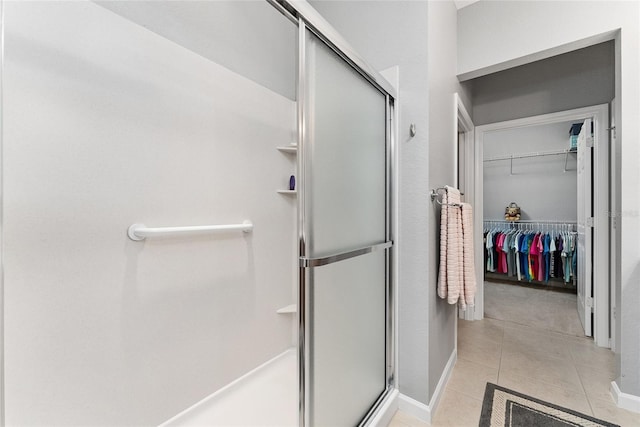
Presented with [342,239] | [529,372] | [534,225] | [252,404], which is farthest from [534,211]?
[252,404]

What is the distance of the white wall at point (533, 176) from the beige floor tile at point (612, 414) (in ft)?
11.3

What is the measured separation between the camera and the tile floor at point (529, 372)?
5.46ft

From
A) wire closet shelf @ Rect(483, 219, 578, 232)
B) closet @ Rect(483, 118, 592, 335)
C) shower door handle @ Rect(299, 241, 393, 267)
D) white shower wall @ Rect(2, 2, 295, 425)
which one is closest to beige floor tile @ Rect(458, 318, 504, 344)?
closet @ Rect(483, 118, 592, 335)

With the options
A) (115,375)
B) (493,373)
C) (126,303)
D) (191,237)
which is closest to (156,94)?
(191,237)

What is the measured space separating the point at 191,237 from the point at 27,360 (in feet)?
2.41

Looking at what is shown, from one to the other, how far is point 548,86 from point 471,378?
2555 mm

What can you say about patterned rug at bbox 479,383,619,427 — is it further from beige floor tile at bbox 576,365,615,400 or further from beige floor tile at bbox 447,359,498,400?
beige floor tile at bbox 576,365,615,400

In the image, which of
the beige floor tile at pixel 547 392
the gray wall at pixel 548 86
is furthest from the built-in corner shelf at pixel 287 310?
the gray wall at pixel 548 86

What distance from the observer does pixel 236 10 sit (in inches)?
70.2

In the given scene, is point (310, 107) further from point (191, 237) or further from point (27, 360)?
point (27, 360)

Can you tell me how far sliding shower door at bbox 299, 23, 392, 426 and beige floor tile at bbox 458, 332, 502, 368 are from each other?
1.00 metres

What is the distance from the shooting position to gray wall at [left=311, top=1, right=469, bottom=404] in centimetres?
161

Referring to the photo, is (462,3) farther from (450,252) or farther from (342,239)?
(342,239)

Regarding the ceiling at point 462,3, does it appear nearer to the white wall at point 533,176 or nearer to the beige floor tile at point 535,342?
the white wall at point 533,176
